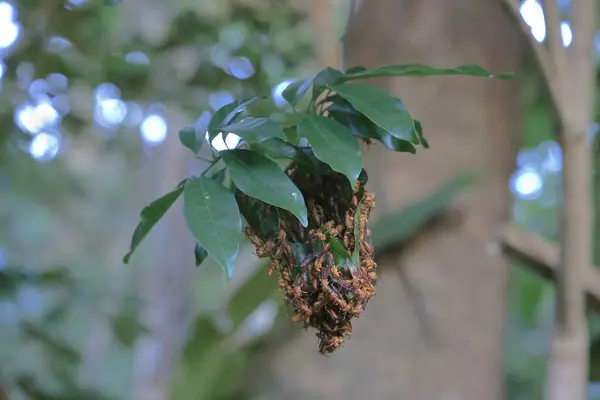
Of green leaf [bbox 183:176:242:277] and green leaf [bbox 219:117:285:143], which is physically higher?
green leaf [bbox 219:117:285:143]

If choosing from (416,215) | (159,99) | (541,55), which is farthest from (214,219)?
(159,99)

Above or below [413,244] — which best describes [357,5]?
above

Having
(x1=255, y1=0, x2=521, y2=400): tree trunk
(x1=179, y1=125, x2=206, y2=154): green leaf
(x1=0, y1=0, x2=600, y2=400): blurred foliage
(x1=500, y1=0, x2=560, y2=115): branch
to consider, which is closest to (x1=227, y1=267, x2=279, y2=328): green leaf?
(x1=0, y1=0, x2=600, y2=400): blurred foliage

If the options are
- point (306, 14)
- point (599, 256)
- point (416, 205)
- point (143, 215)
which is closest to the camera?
point (143, 215)

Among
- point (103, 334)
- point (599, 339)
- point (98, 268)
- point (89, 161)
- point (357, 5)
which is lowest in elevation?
point (103, 334)

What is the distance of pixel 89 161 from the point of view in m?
4.77

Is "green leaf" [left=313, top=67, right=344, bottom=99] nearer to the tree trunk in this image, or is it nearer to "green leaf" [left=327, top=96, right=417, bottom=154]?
"green leaf" [left=327, top=96, right=417, bottom=154]

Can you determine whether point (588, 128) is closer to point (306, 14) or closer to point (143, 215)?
point (143, 215)

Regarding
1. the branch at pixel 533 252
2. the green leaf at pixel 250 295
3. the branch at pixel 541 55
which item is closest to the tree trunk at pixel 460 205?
the branch at pixel 533 252

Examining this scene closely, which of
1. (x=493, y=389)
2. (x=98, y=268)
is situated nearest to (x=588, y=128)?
(x=493, y=389)

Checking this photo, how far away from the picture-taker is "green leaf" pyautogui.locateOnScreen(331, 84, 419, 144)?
16.7 inches

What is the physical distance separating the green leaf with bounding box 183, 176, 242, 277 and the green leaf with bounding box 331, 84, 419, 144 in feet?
0.34

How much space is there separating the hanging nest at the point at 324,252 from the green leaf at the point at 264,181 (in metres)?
0.04

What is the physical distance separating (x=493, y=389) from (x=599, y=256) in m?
0.87
